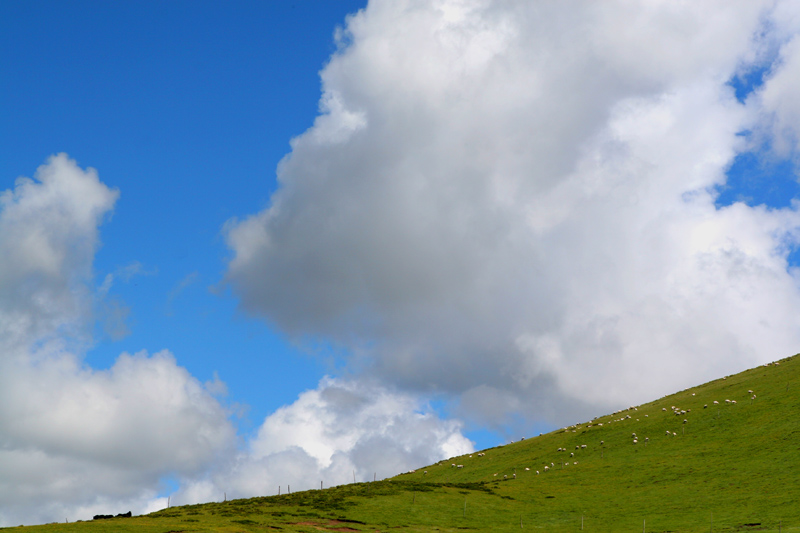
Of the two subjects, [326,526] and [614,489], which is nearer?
[326,526]


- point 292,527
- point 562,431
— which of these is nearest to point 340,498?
point 292,527

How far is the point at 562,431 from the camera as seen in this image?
475ft

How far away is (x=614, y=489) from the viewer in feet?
322

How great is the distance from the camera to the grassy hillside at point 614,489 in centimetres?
7869

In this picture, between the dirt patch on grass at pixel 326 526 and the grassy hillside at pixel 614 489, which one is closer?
the grassy hillside at pixel 614 489

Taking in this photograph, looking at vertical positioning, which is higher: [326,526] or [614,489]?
[614,489]

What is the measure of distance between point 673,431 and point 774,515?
46.1m

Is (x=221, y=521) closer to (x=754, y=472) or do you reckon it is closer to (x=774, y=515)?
(x=774, y=515)

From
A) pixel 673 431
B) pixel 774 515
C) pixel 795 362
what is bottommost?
pixel 774 515

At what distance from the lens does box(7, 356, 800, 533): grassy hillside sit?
7869 centimetres

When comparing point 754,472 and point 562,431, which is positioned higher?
point 562,431

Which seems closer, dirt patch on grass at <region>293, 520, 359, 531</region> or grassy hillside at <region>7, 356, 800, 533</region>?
grassy hillside at <region>7, 356, 800, 533</region>

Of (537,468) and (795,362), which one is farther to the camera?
(795,362)

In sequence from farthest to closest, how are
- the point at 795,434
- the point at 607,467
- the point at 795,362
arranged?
1. the point at 795,362
2. the point at 607,467
3. the point at 795,434
